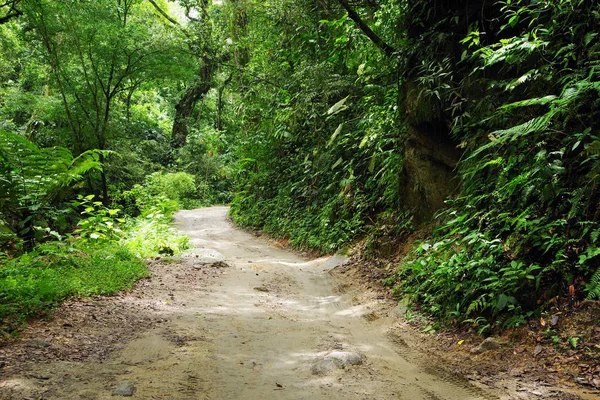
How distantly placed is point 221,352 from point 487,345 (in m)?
2.57

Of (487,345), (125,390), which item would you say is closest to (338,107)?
(487,345)

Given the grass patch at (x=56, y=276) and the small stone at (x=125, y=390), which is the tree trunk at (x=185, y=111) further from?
the small stone at (x=125, y=390)

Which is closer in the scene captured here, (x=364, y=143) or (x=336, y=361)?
(x=336, y=361)

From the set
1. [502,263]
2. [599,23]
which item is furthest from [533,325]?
[599,23]

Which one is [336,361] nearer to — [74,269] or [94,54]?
[74,269]

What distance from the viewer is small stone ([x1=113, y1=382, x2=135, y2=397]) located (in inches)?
109

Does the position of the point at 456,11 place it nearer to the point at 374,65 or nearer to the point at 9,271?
the point at 374,65

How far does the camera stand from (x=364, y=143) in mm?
9555

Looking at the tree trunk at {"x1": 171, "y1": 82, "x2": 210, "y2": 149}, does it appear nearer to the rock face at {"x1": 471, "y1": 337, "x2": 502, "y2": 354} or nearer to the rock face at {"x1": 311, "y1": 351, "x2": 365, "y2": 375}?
the rock face at {"x1": 311, "y1": 351, "x2": 365, "y2": 375}

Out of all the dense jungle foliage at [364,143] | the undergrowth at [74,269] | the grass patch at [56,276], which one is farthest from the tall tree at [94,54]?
the grass patch at [56,276]

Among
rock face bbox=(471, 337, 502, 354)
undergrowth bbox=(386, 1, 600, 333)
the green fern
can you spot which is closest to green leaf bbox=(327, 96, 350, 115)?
undergrowth bbox=(386, 1, 600, 333)

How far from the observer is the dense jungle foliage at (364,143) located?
4324mm

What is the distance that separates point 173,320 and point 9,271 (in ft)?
6.74

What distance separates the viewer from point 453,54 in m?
6.81
